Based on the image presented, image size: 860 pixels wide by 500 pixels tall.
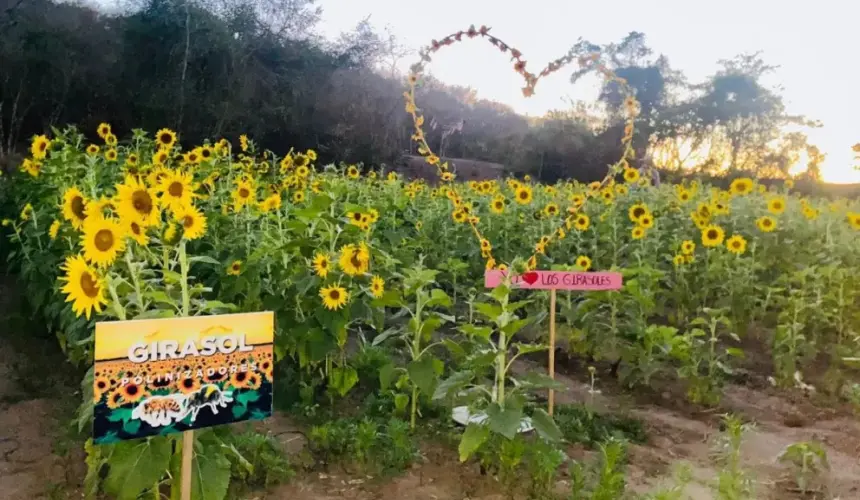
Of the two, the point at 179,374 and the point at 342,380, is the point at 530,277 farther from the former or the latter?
the point at 179,374

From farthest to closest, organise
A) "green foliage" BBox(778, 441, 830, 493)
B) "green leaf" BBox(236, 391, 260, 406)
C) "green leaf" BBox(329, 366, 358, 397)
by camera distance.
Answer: "green leaf" BBox(329, 366, 358, 397) < "green foliage" BBox(778, 441, 830, 493) < "green leaf" BBox(236, 391, 260, 406)

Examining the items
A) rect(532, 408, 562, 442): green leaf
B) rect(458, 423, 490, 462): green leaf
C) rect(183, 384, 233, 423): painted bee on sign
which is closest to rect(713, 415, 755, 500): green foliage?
rect(532, 408, 562, 442): green leaf

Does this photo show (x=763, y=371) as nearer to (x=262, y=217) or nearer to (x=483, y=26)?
(x=483, y=26)

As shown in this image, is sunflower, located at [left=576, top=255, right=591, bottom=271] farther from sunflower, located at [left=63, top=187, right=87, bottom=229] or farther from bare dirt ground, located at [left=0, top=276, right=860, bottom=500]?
sunflower, located at [left=63, top=187, right=87, bottom=229]

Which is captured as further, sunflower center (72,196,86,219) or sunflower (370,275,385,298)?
sunflower (370,275,385,298)

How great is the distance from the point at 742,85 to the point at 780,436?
15.3 metres

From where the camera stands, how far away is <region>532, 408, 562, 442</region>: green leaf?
2357mm

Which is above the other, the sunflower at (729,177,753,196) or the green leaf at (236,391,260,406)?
the sunflower at (729,177,753,196)

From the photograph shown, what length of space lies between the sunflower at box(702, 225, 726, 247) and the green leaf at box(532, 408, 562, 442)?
2492 millimetres

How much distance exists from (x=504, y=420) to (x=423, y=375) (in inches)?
19.2

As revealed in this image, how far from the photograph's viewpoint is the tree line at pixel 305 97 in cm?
1080

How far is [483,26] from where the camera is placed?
263 centimetres

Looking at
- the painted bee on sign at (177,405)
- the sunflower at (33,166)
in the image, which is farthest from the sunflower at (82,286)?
the sunflower at (33,166)

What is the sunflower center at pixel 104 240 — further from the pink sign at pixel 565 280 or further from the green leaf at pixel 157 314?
the pink sign at pixel 565 280
